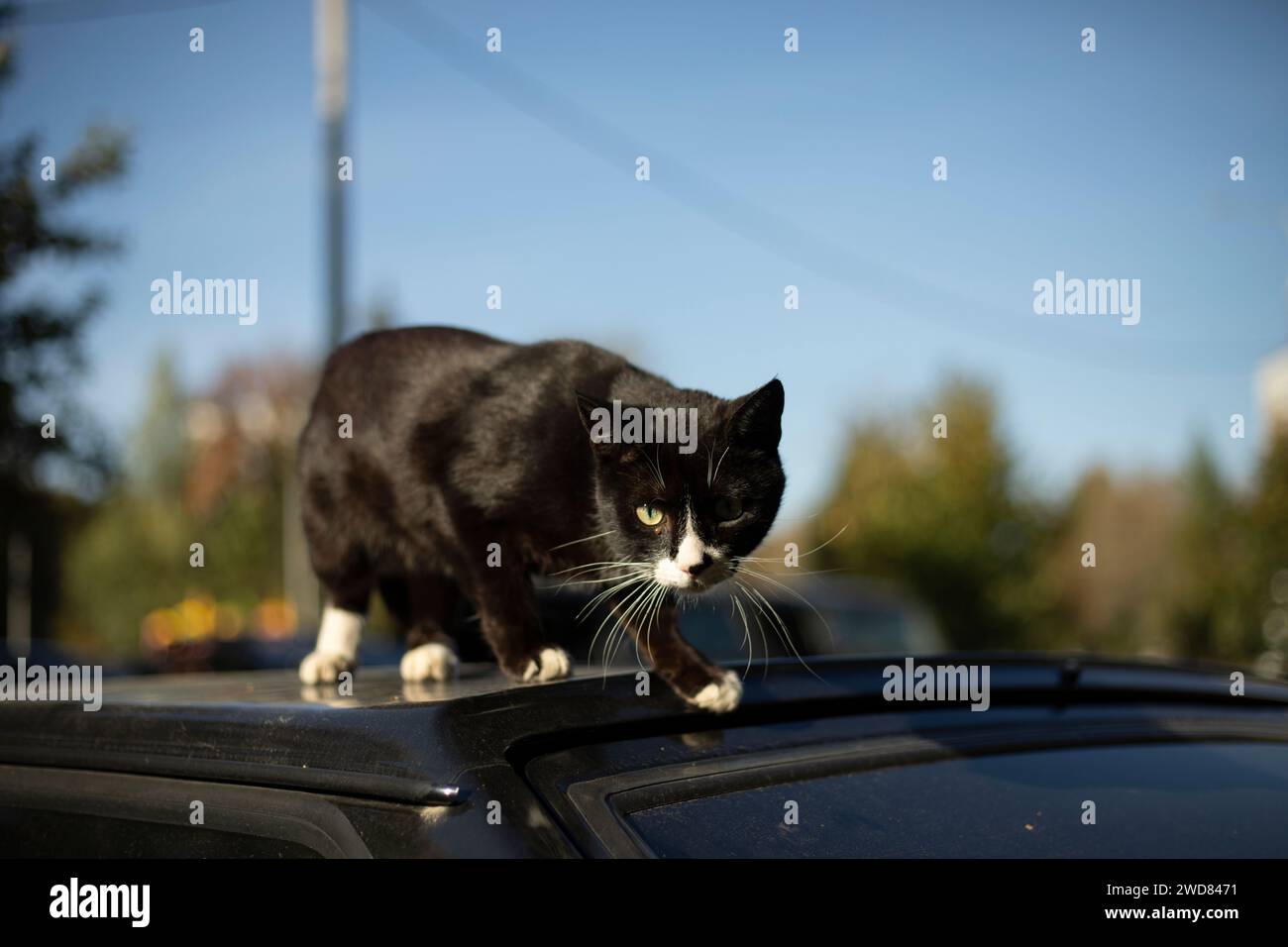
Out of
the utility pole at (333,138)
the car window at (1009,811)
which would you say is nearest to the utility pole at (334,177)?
the utility pole at (333,138)

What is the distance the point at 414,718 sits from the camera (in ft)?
6.28

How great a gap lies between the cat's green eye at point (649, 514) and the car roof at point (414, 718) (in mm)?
424

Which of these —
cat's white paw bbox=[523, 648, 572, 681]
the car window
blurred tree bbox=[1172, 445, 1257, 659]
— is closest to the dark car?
the car window

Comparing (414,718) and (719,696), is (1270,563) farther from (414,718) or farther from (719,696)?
(414,718)

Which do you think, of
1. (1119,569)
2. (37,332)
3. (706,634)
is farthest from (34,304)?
(1119,569)

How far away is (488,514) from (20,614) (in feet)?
70.5

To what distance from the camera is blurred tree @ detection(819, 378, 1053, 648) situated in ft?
68.9

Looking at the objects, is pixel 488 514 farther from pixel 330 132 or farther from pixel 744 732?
pixel 330 132

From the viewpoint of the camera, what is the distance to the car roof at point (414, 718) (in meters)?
1.85

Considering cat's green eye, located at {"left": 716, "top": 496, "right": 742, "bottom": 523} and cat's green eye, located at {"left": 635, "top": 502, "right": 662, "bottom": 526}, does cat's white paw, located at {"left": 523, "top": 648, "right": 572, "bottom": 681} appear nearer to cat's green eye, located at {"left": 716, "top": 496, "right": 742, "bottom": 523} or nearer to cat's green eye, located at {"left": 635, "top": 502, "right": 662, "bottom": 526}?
cat's green eye, located at {"left": 635, "top": 502, "right": 662, "bottom": 526}

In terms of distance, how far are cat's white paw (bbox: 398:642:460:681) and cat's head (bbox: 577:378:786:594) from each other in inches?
22.0

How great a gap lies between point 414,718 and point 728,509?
108 cm
